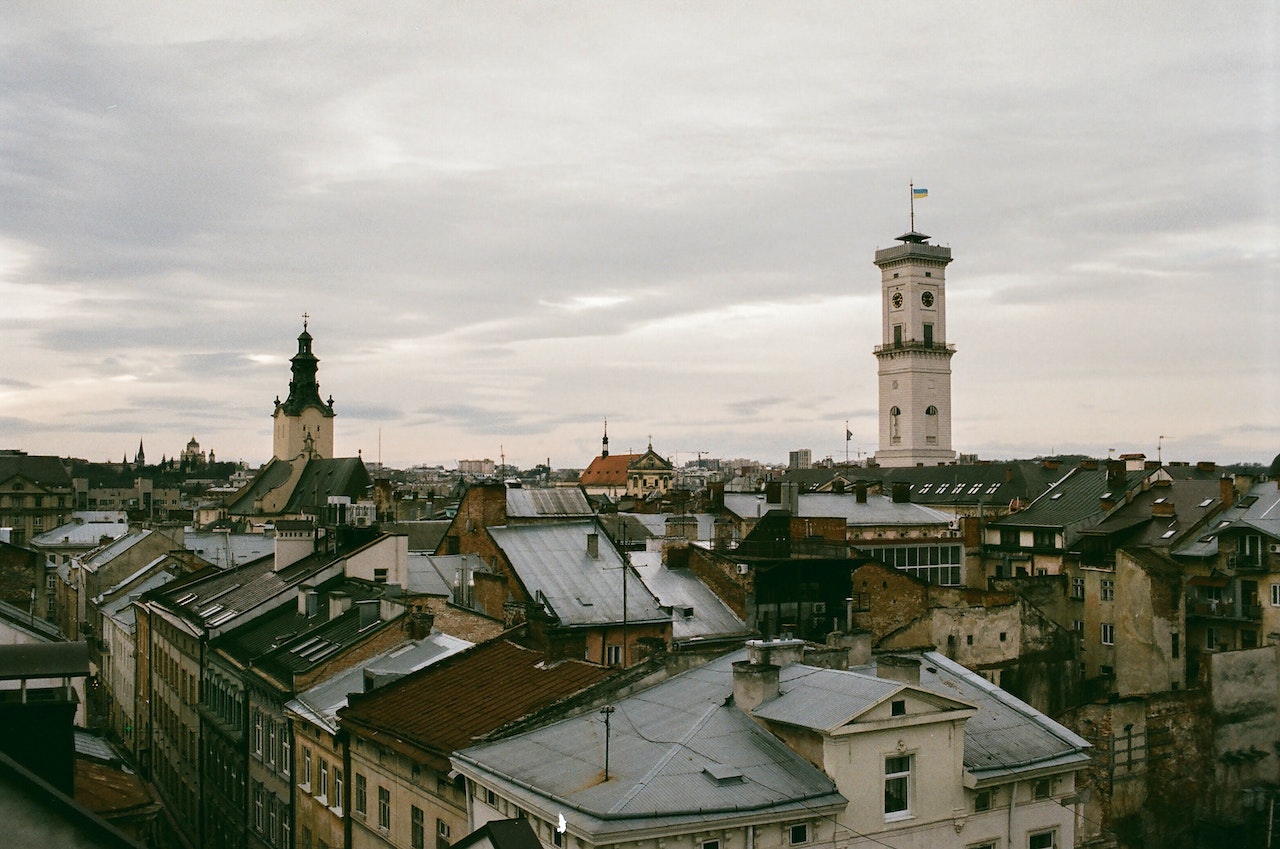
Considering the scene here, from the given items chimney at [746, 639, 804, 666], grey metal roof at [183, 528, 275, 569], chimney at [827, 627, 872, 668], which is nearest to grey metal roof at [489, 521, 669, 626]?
chimney at [827, 627, 872, 668]

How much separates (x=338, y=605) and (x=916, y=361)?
11772 cm

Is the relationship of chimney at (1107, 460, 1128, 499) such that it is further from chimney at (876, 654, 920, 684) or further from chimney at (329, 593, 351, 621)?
chimney at (876, 654, 920, 684)

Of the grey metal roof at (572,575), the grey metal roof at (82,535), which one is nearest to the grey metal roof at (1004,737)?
the grey metal roof at (572,575)

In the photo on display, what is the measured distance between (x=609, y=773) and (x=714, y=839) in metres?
2.18

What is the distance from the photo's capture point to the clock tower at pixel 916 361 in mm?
144375

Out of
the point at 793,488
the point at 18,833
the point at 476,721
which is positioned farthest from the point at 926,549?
the point at 18,833

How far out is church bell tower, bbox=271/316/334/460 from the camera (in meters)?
158

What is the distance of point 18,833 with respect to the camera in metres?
8.07

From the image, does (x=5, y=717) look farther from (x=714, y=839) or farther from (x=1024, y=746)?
(x=1024, y=746)

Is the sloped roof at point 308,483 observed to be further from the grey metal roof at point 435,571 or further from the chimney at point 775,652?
the chimney at point 775,652

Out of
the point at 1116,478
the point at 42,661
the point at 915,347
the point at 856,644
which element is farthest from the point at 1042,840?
the point at 915,347

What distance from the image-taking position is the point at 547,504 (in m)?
48.0

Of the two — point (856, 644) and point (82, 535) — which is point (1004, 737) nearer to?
point (856, 644)

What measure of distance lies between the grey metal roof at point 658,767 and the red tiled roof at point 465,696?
145 centimetres
